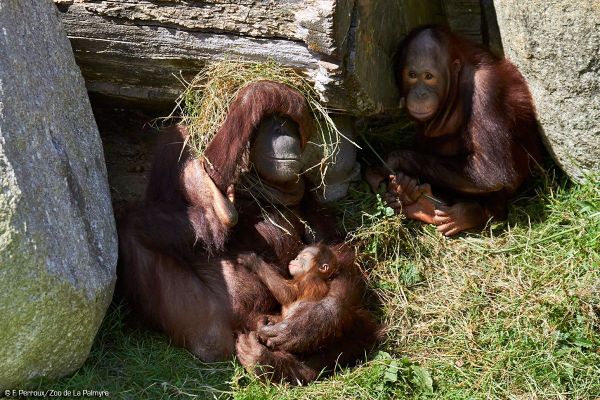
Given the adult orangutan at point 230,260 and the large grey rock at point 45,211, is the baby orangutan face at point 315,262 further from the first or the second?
the large grey rock at point 45,211

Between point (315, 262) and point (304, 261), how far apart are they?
60mm

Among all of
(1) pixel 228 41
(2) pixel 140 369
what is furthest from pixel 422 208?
(2) pixel 140 369

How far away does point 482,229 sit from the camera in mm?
5148

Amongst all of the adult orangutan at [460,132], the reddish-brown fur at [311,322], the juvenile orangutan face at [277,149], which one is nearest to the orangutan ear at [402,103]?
the adult orangutan at [460,132]

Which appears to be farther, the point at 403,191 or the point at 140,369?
the point at 403,191

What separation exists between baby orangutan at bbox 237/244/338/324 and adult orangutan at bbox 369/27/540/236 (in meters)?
0.69

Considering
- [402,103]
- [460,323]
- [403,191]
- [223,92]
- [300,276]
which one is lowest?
[460,323]

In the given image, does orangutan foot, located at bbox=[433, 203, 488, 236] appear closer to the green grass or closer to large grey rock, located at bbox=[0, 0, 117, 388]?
the green grass

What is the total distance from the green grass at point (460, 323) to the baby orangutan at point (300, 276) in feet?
1.27

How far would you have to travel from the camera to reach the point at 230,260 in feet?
15.4

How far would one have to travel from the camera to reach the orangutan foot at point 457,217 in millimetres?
5090

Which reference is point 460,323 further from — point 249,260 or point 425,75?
point 425,75

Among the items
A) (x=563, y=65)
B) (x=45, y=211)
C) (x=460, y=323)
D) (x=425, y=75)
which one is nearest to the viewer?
(x=45, y=211)

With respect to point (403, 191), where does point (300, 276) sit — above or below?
below
